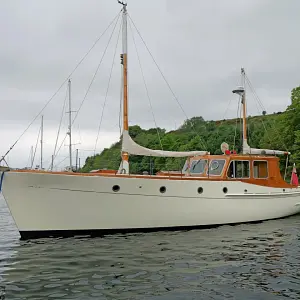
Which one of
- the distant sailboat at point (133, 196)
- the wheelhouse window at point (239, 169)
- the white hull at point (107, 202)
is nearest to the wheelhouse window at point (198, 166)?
the distant sailboat at point (133, 196)

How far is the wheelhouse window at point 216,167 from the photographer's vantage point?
18.0 m

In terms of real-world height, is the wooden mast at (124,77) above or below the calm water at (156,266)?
above

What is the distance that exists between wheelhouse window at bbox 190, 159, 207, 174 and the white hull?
1.84 metres

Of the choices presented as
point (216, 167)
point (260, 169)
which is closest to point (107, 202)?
point (216, 167)

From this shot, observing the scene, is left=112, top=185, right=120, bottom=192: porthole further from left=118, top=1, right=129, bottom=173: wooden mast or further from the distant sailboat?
left=118, top=1, right=129, bottom=173: wooden mast

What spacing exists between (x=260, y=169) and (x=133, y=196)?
21.9ft

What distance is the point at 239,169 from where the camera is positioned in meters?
18.3

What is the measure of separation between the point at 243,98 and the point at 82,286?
49.2ft

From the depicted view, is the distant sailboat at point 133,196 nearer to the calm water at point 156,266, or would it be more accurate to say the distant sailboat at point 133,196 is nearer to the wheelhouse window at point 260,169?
the wheelhouse window at point 260,169

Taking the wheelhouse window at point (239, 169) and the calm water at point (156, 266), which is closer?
the calm water at point (156, 266)

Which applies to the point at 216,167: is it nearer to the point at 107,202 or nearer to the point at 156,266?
the point at 107,202

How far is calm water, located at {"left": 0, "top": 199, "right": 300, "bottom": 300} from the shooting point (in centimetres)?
902

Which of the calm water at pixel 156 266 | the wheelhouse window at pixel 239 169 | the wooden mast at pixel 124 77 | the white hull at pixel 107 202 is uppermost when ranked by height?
the wooden mast at pixel 124 77

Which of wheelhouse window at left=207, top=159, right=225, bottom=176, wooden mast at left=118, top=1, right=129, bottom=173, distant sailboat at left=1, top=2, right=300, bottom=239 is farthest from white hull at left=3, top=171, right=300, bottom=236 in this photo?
wooden mast at left=118, top=1, right=129, bottom=173
